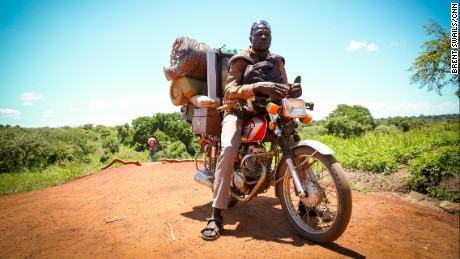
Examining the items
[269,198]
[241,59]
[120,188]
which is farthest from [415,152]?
[120,188]

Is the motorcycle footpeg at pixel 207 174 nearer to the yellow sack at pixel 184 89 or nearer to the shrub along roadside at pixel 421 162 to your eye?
the yellow sack at pixel 184 89

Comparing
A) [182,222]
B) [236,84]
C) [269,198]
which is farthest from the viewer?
[269,198]

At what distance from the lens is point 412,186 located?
4.23 meters

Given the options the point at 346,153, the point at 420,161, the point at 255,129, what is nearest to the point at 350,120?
the point at 346,153

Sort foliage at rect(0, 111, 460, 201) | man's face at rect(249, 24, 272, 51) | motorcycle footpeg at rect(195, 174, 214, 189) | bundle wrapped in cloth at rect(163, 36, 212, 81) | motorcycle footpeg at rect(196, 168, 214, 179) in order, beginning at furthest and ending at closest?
foliage at rect(0, 111, 460, 201), bundle wrapped in cloth at rect(163, 36, 212, 81), motorcycle footpeg at rect(196, 168, 214, 179), motorcycle footpeg at rect(195, 174, 214, 189), man's face at rect(249, 24, 272, 51)

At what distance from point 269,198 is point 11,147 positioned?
21242 mm

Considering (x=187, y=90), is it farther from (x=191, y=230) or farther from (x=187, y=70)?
(x=191, y=230)

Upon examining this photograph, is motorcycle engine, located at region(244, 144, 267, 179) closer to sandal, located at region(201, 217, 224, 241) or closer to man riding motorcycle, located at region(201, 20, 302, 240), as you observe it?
man riding motorcycle, located at region(201, 20, 302, 240)

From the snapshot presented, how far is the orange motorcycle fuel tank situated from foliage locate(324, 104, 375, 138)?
5736cm

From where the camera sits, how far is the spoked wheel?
2199 mm

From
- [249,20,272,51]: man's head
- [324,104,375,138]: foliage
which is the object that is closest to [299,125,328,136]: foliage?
[324,104,375,138]: foliage

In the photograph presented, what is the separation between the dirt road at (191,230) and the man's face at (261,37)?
2.24 meters

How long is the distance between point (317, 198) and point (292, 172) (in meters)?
0.34

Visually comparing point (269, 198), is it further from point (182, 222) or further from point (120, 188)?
Result: point (120, 188)
